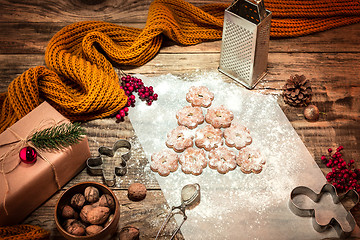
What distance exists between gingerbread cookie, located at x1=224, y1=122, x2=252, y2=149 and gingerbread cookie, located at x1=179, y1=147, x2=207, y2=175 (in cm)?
13

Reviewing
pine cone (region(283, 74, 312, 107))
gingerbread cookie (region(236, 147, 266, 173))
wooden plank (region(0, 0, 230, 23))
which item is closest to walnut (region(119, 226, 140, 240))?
gingerbread cookie (region(236, 147, 266, 173))

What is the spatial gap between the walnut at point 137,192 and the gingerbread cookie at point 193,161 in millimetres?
196

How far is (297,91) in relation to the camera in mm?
2020

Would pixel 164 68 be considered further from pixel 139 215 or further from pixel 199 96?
pixel 139 215

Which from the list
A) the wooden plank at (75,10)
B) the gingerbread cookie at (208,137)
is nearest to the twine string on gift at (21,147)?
the gingerbread cookie at (208,137)

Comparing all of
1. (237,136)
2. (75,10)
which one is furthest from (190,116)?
(75,10)

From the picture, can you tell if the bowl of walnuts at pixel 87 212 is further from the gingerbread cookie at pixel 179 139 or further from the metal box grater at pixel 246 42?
the metal box grater at pixel 246 42

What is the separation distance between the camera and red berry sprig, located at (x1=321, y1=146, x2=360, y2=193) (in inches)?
70.4

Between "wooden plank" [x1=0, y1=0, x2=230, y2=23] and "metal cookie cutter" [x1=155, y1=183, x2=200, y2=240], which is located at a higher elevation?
"wooden plank" [x1=0, y1=0, x2=230, y2=23]

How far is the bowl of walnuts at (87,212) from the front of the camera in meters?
1.50

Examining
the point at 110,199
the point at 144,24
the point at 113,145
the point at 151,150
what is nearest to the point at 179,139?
the point at 151,150

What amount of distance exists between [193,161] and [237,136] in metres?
0.24

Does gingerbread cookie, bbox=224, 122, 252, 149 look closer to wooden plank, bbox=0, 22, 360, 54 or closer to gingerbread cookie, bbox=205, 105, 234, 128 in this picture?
gingerbread cookie, bbox=205, 105, 234, 128

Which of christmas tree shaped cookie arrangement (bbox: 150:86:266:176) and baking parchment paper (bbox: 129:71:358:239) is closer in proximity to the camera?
baking parchment paper (bbox: 129:71:358:239)
